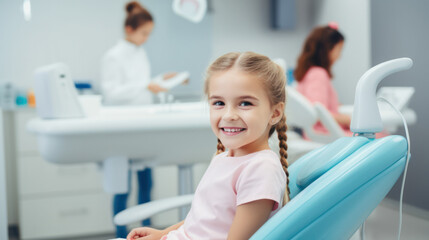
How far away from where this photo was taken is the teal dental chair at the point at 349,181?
75 cm

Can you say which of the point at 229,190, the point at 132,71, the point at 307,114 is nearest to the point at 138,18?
the point at 132,71

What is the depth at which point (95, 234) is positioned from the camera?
288 cm

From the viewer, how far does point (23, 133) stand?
2.83m

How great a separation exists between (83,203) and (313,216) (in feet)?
7.78

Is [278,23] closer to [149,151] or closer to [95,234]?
[95,234]

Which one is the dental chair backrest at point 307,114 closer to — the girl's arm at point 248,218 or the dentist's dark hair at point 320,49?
the dentist's dark hair at point 320,49

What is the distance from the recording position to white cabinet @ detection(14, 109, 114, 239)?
9.12 feet

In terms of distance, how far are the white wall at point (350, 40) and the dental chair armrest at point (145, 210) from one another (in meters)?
2.63

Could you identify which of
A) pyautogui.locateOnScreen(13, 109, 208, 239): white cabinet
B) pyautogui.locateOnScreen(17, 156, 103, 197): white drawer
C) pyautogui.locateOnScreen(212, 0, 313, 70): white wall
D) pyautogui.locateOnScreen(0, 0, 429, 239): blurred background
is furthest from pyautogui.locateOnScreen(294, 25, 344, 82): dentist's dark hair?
pyautogui.locateOnScreen(17, 156, 103, 197): white drawer

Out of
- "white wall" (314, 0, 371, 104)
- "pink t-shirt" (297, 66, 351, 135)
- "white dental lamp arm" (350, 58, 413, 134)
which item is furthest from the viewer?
"white wall" (314, 0, 371, 104)

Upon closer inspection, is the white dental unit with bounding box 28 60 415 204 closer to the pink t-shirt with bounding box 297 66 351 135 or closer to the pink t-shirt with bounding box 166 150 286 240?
the pink t-shirt with bounding box 166 150 286 240

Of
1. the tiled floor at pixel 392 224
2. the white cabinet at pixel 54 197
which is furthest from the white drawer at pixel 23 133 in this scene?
the tiled floor at pixel 392 224

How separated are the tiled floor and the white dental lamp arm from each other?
110 cm

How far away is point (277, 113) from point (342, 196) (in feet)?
0.80
